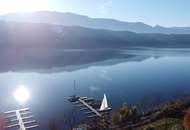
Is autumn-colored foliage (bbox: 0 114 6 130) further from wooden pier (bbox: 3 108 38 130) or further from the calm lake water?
the calm lake water

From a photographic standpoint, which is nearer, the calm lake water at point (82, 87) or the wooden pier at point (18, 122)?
the wooden pier at point (18, 122)

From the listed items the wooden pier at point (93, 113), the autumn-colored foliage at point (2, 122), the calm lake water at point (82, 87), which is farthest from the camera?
the calm lake water at point (82, 87)

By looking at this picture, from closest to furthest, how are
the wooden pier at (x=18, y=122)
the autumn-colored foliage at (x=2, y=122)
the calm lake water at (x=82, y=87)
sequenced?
the wooden pier at (x=18, y=122)
the autumn-colored foliage at (x=2, y=122)
the calm lake water at (x=82, y=87)

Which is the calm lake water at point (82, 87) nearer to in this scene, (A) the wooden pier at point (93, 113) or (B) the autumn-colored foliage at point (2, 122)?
(A) the wooden pier at point (93, 113)

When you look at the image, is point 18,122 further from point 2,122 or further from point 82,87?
point 82,87

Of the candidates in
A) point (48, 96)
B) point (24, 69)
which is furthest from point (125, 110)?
point (24, 69)

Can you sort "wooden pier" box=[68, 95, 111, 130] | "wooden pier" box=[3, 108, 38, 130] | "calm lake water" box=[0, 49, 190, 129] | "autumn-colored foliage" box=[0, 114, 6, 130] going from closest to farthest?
"wooden pier" box=[68, 95, 111, 130], "wooden pier" box=[3, 108, 38, 130], "autumn-colored foliage" box=[0, 114, 6, 130], "calm lake water" box=[0, 49, 190, 129]

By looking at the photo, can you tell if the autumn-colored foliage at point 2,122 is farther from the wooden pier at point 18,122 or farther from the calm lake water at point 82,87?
the calm lake water at point 82,87

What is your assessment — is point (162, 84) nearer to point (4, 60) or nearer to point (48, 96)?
point (48, 96)

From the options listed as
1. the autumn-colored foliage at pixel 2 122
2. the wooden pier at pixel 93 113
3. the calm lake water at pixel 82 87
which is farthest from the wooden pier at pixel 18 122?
the wooden pier at pixel 93 113

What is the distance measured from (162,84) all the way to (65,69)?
38.9 metres

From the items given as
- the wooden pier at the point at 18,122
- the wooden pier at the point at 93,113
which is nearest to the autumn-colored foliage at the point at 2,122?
the wooden pier at the point at 18,122

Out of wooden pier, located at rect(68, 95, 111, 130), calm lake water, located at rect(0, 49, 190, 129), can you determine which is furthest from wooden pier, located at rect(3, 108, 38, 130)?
wooden pier, located at rect(68, 95, 111, 130)

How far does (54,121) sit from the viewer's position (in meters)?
44.7
